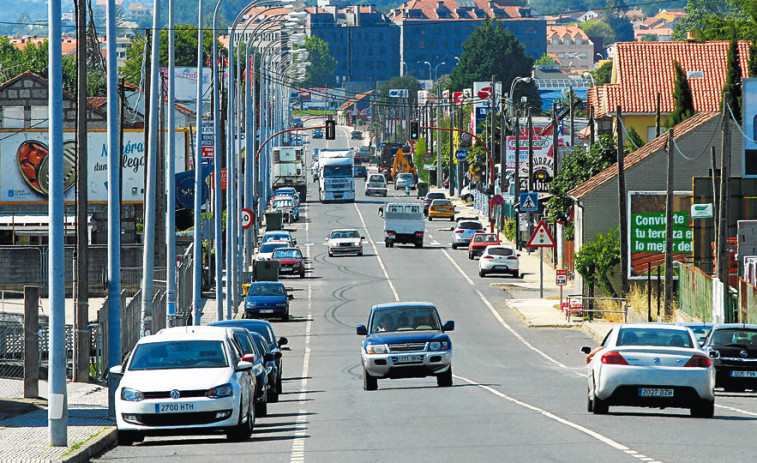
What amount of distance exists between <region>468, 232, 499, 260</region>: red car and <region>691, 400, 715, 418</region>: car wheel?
161 feet

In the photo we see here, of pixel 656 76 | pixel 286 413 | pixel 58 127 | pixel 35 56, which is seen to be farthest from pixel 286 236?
pixel 35 56

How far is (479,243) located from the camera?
230 feet

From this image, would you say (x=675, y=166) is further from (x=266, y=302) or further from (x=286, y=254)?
(x=286, y=254)

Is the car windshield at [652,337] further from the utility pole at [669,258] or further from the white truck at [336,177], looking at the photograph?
Result: the white truck at [336,177]

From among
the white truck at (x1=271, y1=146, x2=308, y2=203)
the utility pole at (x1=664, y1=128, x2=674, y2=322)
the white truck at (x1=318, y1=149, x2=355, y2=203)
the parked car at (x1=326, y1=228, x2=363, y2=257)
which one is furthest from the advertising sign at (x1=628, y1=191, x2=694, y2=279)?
the white truck at (x1=271, y1=146, x2=308, y2=203)

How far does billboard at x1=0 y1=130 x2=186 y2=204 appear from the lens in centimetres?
7094

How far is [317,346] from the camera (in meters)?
40.4

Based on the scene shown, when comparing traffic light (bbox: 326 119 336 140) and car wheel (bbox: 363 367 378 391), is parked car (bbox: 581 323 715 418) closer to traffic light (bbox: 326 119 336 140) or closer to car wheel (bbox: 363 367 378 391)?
car wheel (bbox: 363 367 378 391)

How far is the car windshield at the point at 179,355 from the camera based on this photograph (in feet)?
62.7

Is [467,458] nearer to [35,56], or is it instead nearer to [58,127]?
[58,127]

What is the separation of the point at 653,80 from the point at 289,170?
3793cm

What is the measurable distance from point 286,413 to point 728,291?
61.2 feet

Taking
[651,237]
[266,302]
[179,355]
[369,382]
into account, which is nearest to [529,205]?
[651,237]

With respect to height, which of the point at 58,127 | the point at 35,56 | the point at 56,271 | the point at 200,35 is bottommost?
the point at 56,271
